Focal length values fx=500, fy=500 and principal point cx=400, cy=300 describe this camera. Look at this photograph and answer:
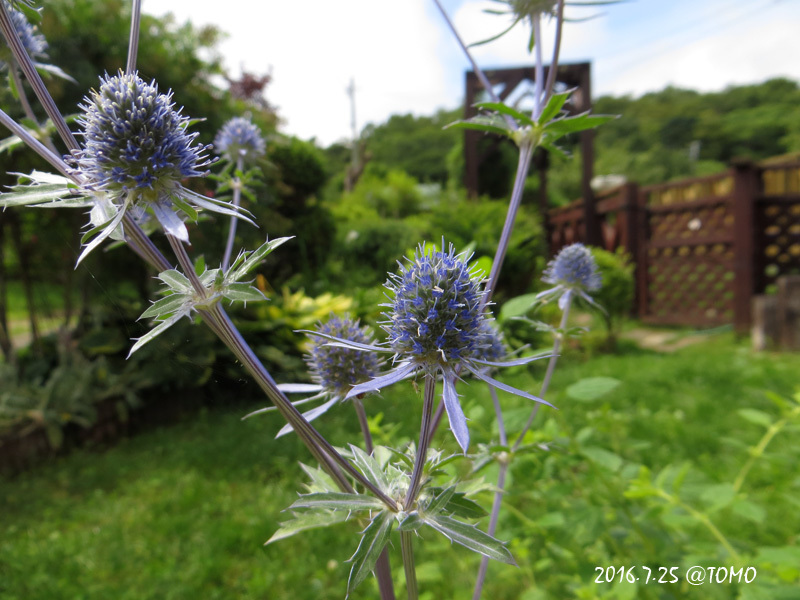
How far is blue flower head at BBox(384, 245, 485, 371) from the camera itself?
739 millimetres

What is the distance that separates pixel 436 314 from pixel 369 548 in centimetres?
33

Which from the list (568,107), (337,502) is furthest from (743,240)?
(337,502)

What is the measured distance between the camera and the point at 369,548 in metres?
0.67

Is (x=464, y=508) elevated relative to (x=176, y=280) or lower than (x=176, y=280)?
lower

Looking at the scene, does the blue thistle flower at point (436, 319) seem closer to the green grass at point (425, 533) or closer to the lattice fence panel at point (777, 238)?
the green grass at point (425, 533)

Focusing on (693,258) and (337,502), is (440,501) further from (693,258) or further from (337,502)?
(693,258)

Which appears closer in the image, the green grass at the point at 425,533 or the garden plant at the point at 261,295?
the garden plant at the point at 261,295

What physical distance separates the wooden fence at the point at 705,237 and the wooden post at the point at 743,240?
0.01m

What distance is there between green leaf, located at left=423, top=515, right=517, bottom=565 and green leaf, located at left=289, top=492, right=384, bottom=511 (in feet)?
0.28

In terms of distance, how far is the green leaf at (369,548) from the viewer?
2.08ft

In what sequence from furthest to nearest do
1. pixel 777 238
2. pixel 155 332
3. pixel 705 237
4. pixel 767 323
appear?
1. pixel 705 237
2. pixel 777 238
3. pixel 767 323
4. pixel 155 332

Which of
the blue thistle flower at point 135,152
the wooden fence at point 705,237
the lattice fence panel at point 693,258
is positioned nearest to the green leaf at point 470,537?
the blue thistle flower at point 135,152

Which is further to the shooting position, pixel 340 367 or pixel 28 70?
pixel 340 367

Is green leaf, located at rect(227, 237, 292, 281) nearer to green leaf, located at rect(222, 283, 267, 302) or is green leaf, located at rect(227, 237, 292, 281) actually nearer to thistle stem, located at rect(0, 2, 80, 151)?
green leaf, located at rect(222, 283, 267, 302)
